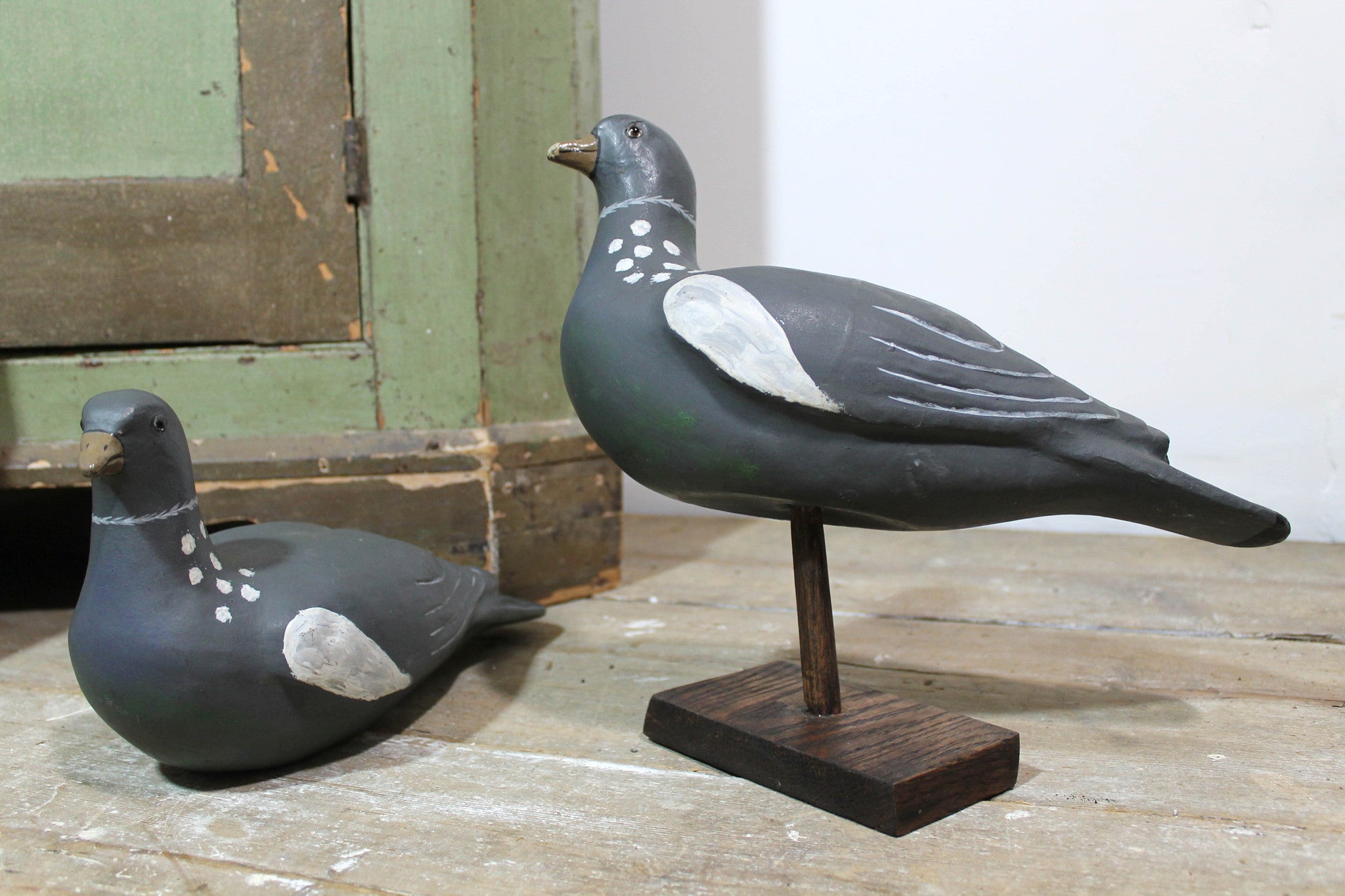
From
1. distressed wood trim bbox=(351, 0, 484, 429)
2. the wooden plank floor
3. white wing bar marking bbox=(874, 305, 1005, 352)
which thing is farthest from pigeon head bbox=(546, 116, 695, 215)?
the wooden plank floor

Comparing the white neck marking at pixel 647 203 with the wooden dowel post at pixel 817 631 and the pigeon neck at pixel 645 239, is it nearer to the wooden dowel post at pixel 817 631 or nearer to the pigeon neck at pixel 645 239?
the pigeon neck at pixel 645 239

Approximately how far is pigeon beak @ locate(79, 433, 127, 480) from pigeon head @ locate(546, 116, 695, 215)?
1.46 ft

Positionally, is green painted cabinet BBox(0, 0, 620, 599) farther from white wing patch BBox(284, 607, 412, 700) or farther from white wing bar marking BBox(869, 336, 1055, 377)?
white wing bar marking BBox(869, 336, 1055, 377)

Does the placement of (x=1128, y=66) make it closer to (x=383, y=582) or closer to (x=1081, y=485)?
(x=1081, y=485)

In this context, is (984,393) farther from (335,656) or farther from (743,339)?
(335,656)

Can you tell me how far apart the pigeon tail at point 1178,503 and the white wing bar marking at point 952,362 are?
90 mm

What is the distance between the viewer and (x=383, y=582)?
3.28 feet

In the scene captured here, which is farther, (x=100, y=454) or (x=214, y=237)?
(x=214, y=237)

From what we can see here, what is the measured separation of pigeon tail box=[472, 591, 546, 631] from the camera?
1.17 m

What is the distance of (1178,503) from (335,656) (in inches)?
28.1

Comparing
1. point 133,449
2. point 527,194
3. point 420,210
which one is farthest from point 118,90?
point 133,449

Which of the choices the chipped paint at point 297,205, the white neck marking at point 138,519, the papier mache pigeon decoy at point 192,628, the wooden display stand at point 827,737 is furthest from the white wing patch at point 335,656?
the chipped paint at point 297,205

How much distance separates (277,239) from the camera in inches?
51.8

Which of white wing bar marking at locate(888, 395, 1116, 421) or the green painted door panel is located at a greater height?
the green painted door panel
